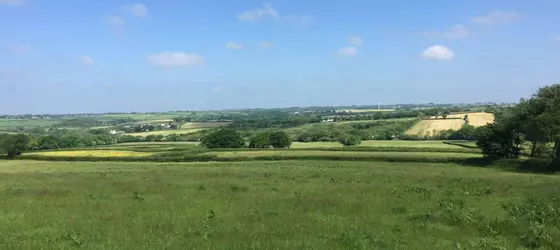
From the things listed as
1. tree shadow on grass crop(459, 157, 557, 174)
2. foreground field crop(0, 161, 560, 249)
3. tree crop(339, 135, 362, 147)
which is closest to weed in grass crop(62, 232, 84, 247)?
foreground field crop(0, 161, 560, 249)

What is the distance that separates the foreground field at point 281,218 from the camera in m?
13.7

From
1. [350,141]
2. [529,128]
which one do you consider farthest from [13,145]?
[529,128]

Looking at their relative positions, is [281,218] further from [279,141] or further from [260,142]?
[279,141]

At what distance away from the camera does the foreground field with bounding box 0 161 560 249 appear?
13703 mm

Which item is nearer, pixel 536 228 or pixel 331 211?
pixel 536 228

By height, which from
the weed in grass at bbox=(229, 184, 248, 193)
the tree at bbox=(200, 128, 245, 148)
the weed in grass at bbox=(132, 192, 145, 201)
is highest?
the weed in grass at bbox=(132, 192, 145, 201)

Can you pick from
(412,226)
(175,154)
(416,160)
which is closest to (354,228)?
(412,226)

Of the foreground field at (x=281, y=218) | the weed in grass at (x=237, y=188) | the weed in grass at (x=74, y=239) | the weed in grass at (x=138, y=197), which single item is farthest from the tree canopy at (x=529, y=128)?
the weed in grass at (x=74, y=239)

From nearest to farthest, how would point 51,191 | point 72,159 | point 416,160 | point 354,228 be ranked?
point 354,228 < point 51,191 < point 416,160 < point 72,159

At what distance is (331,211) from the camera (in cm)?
1967

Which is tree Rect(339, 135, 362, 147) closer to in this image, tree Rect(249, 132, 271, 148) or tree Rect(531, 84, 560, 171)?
tree Rect(249, 132, 271, 148)

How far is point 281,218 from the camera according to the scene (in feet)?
58.2

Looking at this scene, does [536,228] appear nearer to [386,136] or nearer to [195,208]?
[195,208]

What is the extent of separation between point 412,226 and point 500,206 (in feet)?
20.8
